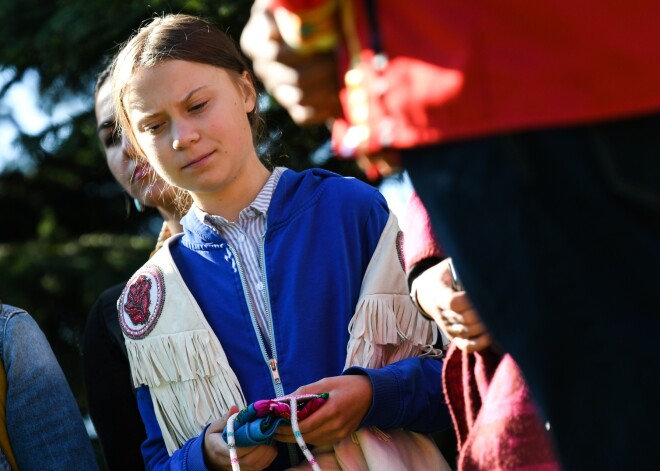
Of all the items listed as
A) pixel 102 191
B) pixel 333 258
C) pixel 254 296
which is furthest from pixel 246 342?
pixel 102 191

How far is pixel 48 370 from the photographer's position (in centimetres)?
289

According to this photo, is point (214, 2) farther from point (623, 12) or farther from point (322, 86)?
point (623, 12)

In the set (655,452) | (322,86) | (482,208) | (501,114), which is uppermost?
(322,86)

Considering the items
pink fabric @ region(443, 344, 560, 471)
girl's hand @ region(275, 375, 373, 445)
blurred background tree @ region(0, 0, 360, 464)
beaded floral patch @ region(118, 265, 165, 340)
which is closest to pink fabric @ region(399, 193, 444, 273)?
pink fabric @ region(443, 344, 560, 471)

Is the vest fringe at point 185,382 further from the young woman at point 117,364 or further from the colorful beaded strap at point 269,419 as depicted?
the young woman at point 117,364

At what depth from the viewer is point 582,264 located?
1219 mm

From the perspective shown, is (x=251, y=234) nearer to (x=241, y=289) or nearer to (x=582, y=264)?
(x=241, y=289)

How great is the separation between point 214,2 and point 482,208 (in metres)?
2.80

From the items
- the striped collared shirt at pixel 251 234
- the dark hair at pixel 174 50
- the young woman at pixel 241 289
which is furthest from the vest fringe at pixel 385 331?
the dark hair at pixel 174 50

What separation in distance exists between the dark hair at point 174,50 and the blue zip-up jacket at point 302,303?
1.24 feet

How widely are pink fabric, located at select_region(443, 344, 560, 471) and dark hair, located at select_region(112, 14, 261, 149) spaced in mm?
1217

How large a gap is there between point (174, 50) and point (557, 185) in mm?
1624

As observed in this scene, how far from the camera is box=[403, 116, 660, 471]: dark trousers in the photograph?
121 centimetres

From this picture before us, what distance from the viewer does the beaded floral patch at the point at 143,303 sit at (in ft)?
8.57
